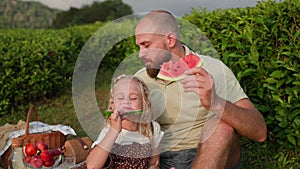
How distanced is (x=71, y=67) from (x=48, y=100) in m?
0.91

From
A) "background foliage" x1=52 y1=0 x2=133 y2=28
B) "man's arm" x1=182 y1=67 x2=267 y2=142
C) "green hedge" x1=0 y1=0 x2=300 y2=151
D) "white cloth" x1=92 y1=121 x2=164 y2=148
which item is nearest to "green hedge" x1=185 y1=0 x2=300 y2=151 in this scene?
"green hedge" x1=0 y1=0 x2=300 y2=151

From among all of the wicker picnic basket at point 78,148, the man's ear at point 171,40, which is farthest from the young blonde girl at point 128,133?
the wicker picnic basket at point 78,148

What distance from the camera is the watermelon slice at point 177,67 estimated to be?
3.09m

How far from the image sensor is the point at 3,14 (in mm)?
42375

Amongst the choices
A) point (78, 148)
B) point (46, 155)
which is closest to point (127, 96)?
point (46, 155)

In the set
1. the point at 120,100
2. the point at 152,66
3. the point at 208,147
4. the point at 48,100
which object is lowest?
the point at 48,100

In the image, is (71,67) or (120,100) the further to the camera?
(71,67)

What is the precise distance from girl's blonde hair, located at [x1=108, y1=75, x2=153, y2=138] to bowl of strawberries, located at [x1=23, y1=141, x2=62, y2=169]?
954 millimetres

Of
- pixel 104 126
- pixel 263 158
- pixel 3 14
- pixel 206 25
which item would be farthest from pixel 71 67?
pixel 3 14

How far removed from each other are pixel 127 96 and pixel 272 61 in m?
1.84

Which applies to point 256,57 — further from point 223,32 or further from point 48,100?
point 48,100

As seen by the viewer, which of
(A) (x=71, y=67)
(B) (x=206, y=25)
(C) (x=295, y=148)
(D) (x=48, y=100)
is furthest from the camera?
(A) (x=71, y=67)

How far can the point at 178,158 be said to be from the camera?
11.4ft

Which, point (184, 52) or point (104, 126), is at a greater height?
point (184, 52)
